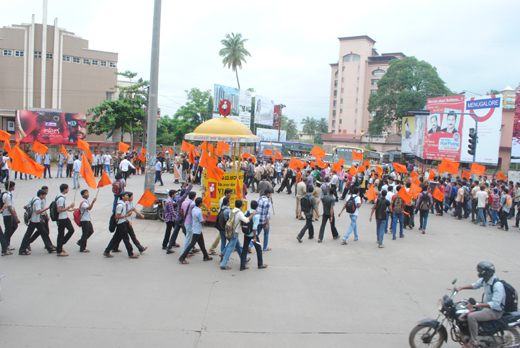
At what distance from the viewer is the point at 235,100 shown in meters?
43.0

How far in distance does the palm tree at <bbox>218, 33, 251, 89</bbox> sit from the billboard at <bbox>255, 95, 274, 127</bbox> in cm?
694

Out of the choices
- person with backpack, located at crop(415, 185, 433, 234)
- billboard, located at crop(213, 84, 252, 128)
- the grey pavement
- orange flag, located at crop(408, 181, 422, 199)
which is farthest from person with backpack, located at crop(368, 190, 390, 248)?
billboard, located at crop(213, 84, 252, 128)

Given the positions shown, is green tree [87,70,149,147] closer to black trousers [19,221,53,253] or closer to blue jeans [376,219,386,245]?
black trousers [19,221,53,253]

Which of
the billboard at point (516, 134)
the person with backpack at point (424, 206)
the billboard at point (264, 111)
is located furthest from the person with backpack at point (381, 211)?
the billboard at point (264, 111)

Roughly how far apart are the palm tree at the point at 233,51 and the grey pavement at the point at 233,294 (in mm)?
45278

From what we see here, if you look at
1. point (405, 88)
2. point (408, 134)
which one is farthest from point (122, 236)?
point (405, 88)

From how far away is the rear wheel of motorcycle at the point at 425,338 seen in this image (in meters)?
4.87

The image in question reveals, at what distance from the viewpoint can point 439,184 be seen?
1622 cm

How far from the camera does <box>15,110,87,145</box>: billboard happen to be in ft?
113

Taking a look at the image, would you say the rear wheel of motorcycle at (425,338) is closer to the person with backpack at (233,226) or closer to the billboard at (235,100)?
the person with backpack at (233,226)

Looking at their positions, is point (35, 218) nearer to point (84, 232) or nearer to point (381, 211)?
point (84, 232)

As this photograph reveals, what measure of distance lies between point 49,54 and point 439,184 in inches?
1746

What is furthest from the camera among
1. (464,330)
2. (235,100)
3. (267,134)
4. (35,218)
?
(267,134)

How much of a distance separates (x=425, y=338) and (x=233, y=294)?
3.12m
